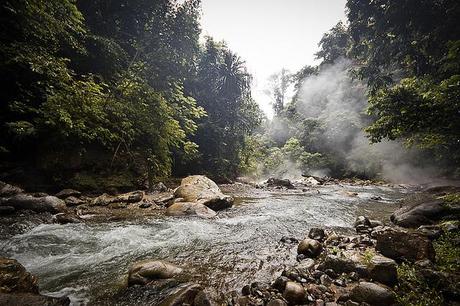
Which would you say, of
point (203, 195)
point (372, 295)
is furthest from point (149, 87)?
point (372, 295)

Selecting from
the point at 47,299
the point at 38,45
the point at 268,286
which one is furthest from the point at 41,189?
the point at 268,286

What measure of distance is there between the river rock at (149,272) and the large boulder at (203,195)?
4.75 m

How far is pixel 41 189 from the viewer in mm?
8570

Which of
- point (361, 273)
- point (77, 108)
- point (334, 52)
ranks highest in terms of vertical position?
point (334, 52)

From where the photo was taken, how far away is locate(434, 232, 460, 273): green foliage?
3.48m

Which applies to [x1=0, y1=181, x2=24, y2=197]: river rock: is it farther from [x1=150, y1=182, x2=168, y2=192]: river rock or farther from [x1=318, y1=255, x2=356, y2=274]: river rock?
[x1=318, y1=255, x2=356, y2=274]: river rock

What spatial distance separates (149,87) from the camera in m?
12.2

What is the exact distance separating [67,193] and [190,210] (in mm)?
4390

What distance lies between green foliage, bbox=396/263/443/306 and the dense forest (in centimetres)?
483

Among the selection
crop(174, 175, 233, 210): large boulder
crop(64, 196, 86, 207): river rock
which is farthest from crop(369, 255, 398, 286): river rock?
crop(64, 196, 86, 207): river rock

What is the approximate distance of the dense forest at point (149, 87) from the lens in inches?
301

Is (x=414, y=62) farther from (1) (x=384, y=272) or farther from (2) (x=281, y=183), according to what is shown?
(1) (x=384, y=272)

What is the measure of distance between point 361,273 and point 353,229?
10.5ft

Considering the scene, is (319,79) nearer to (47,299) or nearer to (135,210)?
(135,210)
